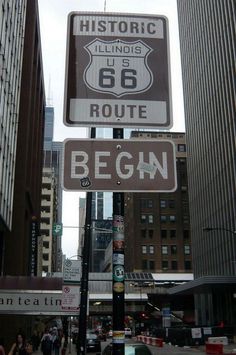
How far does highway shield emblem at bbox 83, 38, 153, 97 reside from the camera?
4895 mm

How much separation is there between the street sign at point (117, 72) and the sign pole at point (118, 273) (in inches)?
11.0

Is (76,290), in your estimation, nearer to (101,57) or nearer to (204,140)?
(101,57)

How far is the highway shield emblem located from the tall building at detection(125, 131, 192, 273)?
356ft

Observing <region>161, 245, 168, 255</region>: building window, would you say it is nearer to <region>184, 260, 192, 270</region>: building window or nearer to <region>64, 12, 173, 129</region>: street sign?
<region>184, 260, 192, 270</region>: building window

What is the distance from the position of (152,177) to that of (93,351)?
1615 inches

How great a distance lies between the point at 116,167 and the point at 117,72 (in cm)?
92

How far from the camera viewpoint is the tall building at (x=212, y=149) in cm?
6166

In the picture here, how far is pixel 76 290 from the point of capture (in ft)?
56.9

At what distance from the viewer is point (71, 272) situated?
1923 cm

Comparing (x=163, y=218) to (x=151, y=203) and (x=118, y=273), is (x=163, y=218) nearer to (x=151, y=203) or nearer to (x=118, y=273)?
(x=151, y=203)

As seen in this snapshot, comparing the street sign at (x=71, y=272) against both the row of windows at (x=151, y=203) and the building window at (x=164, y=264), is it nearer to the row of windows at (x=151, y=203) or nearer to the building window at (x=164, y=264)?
the building window at (x=164, y=264)

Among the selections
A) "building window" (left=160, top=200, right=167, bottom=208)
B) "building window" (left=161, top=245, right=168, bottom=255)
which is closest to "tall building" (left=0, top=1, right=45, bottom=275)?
"building window" (left=161, top=245, right=168, bottom=255)

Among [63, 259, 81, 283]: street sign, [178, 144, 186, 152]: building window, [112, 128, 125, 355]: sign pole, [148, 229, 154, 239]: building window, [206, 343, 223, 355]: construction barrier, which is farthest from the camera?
[178, 144, 186, 152]: building window

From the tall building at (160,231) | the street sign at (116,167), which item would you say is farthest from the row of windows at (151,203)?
the street sign at (116,167)
